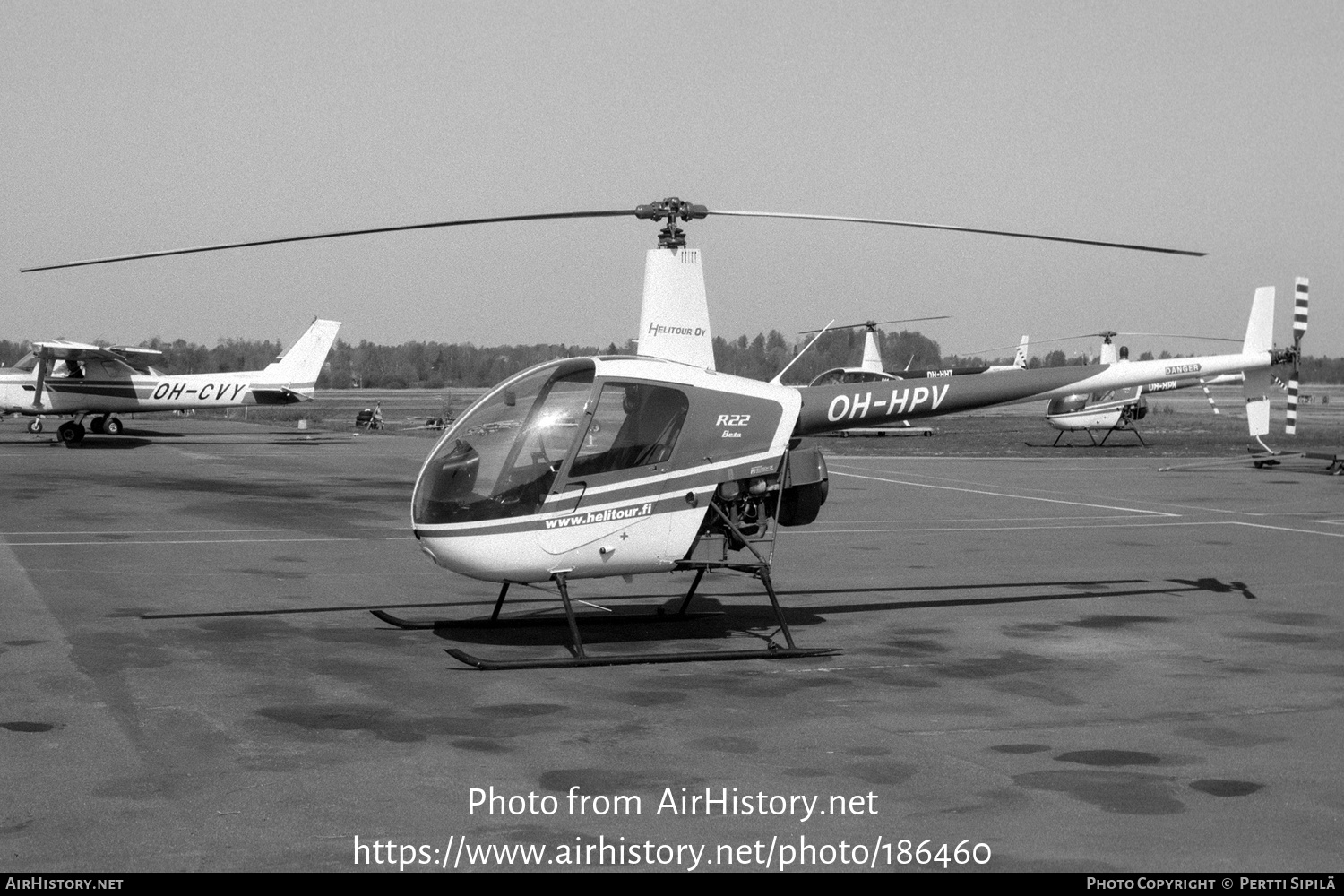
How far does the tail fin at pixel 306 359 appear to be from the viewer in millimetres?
42344

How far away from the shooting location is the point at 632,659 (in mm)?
9828

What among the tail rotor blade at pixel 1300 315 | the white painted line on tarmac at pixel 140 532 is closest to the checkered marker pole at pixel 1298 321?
the tail rotor blade at pixel 1300 315

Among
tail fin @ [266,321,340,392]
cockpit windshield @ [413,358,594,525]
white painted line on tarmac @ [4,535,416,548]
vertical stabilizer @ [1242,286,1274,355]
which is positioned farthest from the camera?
tail fin @ [266,321,340,392]

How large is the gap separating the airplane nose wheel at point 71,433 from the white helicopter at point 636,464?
2929 centimetres

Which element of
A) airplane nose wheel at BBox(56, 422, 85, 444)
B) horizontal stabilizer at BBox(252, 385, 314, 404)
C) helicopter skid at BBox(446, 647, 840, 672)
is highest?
helicopter skid at BBox(446, 647, 840, 672)

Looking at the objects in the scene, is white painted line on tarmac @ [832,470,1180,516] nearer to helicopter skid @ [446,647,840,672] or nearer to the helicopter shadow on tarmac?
the helicopter shadow on tarmac

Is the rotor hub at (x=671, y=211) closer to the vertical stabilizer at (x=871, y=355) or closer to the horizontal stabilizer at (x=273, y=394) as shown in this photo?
the horizontal stabilizer at (x=273, y=394)

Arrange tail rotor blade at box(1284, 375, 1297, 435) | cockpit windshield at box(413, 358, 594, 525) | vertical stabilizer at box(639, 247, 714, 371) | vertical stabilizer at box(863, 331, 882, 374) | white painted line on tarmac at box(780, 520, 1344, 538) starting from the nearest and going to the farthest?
cockpit windshield at box(413, 358, 594, 525)
vertical stabilizer at box(639, 247, 714, 371)
tail rotor blade at box(1284, 375, 1297, 435)
white painted line on tarmac at box(780, 520, 1344, 538)
vertical stabilizer at box(863, 331, 882, 374)

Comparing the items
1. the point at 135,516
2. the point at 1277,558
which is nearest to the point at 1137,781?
the point at 1277,558

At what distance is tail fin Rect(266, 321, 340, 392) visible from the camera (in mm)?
42344

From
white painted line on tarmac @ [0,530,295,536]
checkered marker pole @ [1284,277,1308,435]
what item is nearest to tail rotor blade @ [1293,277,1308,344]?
checkered marker pole @ [1284,277,1308,435]

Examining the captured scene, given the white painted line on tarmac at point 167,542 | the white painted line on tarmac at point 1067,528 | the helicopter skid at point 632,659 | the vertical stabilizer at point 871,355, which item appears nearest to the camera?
the helicopter skid at point 632,659

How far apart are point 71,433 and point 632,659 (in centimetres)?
3177

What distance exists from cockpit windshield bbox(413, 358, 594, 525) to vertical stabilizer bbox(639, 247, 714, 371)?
3.59 ft
